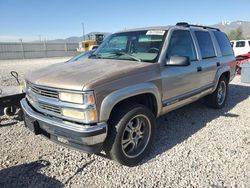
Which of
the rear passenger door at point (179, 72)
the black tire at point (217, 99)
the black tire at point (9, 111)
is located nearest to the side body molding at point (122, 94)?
the rear passenger door at point (179, 72)

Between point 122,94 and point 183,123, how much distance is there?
253 cm

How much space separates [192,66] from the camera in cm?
493

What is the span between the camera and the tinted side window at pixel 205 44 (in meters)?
5.36

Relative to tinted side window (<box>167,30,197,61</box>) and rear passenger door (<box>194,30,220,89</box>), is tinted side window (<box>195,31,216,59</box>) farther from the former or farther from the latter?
tinted side window (<box>167,30,197,61</box>)

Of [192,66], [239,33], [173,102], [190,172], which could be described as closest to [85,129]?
[190,172]

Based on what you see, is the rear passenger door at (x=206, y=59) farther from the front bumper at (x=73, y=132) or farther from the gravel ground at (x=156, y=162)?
the front bumper at (x=73, y=132)

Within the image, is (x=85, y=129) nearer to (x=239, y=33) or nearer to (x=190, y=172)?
(x=190, y=172)

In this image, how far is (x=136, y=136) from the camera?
→ 12.9 feet

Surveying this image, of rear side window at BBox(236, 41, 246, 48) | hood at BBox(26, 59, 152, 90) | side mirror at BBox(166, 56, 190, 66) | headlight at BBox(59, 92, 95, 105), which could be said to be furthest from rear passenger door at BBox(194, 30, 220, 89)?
rear side window at BBox(236, 41, 246, 48)

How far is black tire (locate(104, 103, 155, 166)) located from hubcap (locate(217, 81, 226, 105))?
3211 millimetres

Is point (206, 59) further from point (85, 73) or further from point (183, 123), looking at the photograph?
point (85, 73)

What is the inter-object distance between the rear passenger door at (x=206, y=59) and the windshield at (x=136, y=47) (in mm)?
1179

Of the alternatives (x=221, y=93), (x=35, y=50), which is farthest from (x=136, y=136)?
(x=35, y=50)

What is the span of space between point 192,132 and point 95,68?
2.39m
